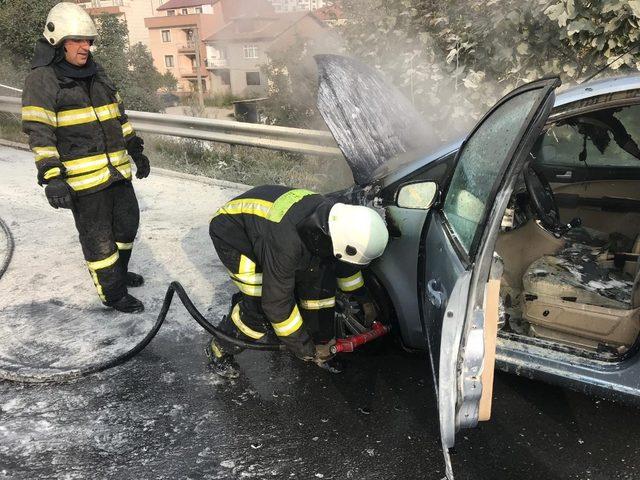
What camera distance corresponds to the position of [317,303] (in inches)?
109

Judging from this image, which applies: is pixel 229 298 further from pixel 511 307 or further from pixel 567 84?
pixel 567 84

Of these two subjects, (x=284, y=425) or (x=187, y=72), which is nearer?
(x=284, y=425)

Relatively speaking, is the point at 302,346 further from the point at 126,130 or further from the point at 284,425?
the point at 126,130

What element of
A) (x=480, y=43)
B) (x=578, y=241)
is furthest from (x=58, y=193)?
(x=480, y=43)

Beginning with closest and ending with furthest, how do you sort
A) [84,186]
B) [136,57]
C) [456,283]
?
[456,283] → [84,186] → [136,57]

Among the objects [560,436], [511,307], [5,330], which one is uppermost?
[511,307]

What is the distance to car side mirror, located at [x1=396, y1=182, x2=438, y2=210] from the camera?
2.49m

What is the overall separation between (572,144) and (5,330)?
3.94 metres

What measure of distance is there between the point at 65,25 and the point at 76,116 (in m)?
0.51

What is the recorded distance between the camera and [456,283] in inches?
68.5

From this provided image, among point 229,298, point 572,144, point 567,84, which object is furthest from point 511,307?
point 567,84

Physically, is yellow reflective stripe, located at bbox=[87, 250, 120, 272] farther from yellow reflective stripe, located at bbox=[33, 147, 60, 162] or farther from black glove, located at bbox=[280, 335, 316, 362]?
black glove, located at bbox=[280, 335, 316, 362]

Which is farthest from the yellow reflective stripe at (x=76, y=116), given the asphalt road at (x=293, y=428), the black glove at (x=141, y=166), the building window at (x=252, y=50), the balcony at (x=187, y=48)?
the balcony at (x=187, y=48)

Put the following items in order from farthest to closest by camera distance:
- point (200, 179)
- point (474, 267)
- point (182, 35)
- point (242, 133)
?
point (182, 35), point (200, 179), point (242, 133), point (474, 267)
